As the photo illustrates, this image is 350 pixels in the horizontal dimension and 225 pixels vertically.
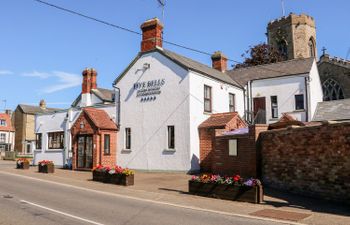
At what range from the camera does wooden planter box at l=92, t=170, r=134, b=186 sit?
55.2 ft

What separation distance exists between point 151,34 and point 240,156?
11996 mm

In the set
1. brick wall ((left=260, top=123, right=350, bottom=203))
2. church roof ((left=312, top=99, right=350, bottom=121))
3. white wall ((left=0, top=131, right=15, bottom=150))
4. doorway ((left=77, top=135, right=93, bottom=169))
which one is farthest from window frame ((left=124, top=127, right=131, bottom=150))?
white wall ((left=0, top=131, right=15, bottom=150))

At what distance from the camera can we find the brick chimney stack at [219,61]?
32.1 metres

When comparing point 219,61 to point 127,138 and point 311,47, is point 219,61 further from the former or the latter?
point 311,47

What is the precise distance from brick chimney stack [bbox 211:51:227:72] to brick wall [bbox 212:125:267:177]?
1490 cm

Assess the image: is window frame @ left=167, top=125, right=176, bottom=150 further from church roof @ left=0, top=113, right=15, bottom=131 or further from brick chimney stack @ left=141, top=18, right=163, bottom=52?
church roof @ left=0, top=113, right=15, bottom=131

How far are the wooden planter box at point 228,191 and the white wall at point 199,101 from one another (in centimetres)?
773

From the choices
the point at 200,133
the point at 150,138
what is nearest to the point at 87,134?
A: the point at 150,138

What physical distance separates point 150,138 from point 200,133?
142 inches

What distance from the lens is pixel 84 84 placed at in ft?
111

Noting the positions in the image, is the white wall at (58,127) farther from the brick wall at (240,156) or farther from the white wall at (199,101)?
the brick wall at (240,156)

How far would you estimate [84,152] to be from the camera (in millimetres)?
25469

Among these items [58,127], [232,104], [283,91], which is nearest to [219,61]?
[232,104]

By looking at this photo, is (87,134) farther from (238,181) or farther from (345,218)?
(345,218)
